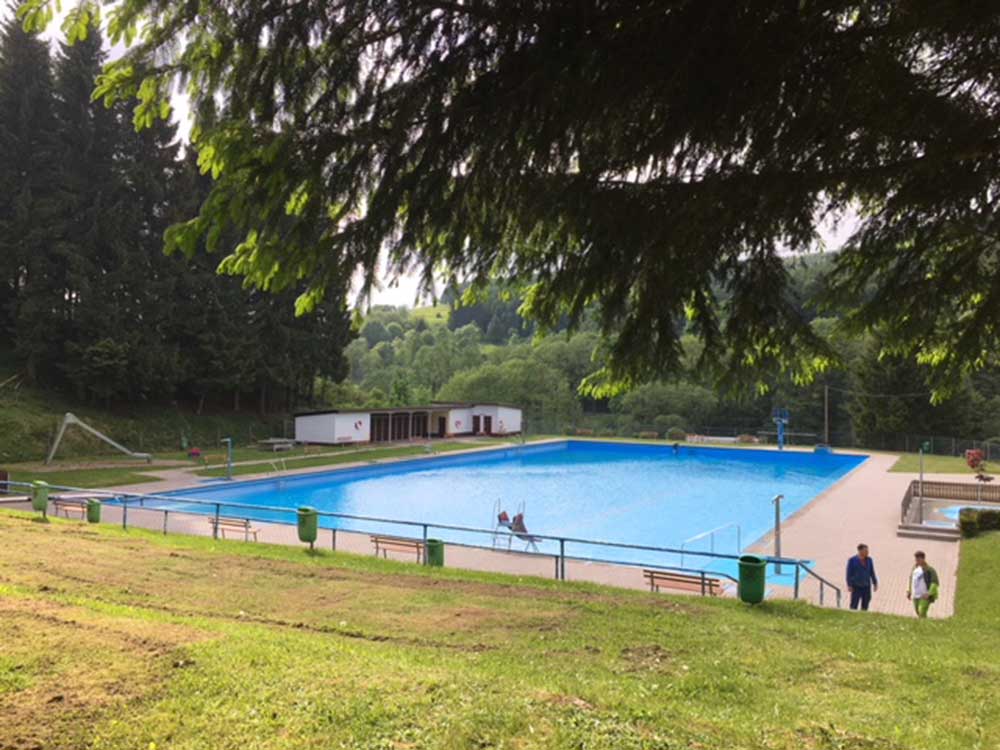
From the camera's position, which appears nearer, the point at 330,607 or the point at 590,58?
the point at 590,58

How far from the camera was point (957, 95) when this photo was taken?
3.55 metres

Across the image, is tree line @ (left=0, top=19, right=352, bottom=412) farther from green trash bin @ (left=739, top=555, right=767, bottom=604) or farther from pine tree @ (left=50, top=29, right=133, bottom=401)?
green trash bin @ (left=739, top=555, right=767, bottom=604)

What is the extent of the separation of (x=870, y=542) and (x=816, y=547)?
1663 millimetres

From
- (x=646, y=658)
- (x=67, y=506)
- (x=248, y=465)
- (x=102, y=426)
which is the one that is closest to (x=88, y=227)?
(x=102, y=426)

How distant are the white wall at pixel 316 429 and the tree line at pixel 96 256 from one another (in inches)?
163

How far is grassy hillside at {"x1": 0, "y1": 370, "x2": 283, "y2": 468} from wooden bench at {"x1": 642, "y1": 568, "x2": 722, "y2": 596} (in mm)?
27016

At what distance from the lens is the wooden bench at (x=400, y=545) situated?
47.3 feet

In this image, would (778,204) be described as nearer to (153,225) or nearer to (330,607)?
(330,607)

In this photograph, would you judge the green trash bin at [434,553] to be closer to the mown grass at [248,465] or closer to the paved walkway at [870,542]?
the paved walkway at [870,542]

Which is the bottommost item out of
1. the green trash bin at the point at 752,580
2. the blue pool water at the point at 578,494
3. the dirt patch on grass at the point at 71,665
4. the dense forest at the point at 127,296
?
the blue pool water at the point at 578,494

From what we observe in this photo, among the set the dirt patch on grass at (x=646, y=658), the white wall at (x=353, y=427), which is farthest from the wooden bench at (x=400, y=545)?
the white wall at (x=353, y=427)

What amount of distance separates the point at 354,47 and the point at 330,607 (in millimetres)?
6513

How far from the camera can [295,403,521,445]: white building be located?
41562mm

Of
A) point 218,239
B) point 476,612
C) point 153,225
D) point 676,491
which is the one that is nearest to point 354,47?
point 218,239
